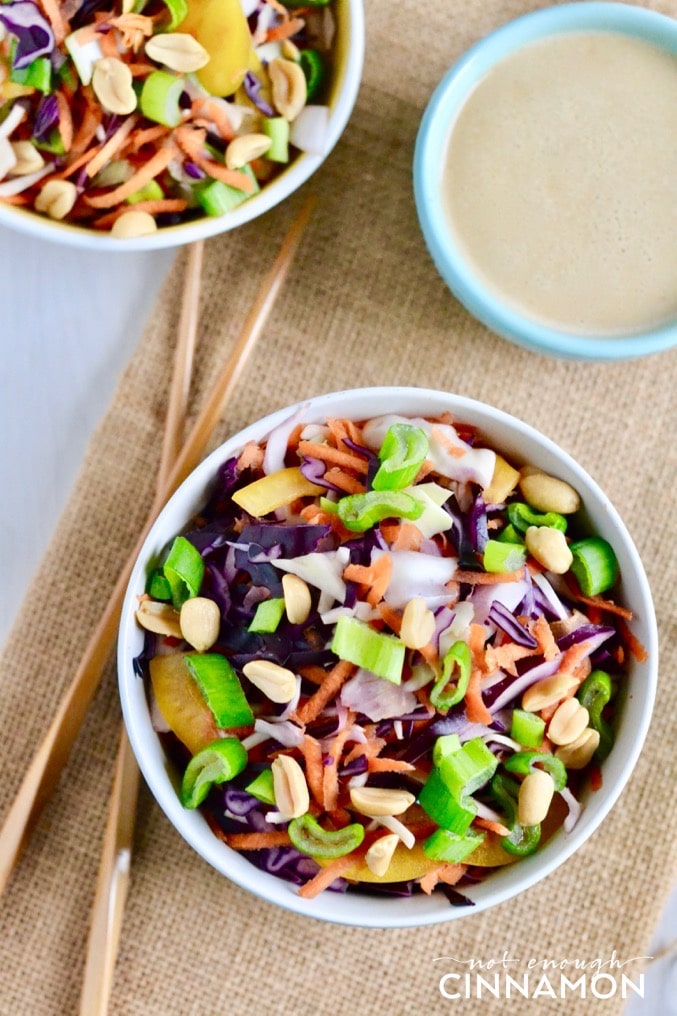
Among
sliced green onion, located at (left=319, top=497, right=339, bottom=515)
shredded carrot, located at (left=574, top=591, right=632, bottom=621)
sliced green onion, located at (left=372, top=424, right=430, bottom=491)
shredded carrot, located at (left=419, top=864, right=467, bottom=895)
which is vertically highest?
sliced green onion, located at (left=372, top=424, right=430, bottom=491)

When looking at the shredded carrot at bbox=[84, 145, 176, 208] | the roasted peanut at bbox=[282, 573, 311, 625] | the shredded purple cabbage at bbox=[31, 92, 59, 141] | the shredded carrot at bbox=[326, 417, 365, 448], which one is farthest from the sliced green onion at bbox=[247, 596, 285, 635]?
the shredded purple cabbage at bbox=[31, 92, 59, 141]

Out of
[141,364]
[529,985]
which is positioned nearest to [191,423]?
[141,364]

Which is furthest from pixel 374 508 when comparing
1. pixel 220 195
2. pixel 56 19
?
pixel 56 19

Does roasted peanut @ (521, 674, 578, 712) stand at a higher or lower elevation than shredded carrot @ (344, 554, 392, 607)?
lower

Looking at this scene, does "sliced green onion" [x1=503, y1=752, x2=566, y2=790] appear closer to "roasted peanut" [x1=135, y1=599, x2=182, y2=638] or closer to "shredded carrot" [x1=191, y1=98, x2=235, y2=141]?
"roasted peanut" [x1=135, y1=599, x2=182, y2=638]

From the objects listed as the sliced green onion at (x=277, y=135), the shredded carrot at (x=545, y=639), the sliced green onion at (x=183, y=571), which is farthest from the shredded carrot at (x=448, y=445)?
the sliced green onion at (x=277, y=135)

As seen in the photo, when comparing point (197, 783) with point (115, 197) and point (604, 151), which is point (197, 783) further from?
point (604, 151)
